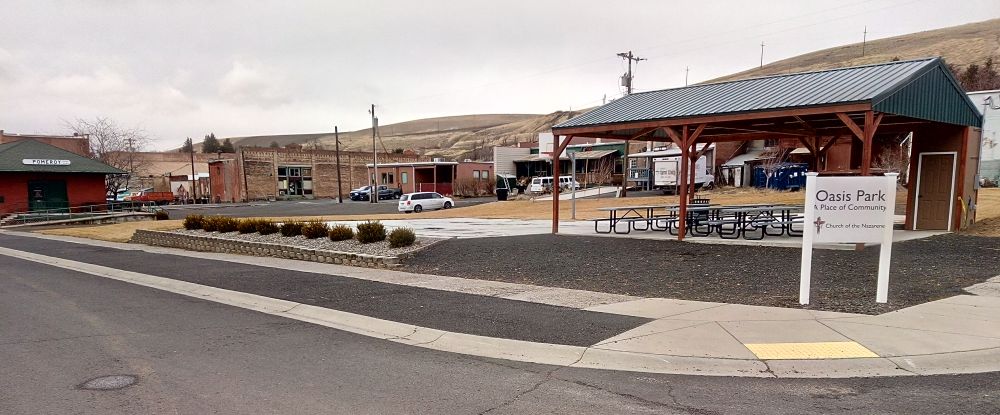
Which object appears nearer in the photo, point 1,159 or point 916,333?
point 916,333

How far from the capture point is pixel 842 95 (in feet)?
37.9

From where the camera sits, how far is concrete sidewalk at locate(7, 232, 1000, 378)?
16.6 ft

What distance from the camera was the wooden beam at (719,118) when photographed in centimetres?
1119

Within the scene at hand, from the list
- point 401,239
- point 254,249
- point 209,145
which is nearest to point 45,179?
point 254,249

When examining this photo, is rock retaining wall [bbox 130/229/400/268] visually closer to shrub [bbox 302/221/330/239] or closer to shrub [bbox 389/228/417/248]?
shrub [bbox 302/221/330/239]

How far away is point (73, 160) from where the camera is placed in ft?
123

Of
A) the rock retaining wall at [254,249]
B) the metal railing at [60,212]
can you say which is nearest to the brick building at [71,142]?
the metal railing at [60,212]

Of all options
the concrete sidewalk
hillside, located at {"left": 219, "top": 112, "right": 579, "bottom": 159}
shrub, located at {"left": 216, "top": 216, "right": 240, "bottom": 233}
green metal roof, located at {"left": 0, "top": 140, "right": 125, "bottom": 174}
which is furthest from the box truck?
hillside, located at {"left": 219, "top": 112, "right": 579, "bottom": 159}

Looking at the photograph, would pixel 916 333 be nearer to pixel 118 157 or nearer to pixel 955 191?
pixel 955 191

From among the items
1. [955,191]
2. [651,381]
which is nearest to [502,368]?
[651,381]

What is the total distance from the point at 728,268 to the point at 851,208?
320cm

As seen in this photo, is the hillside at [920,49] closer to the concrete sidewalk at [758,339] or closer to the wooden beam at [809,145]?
the wooden beam at [809,145]

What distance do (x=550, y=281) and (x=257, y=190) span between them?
62149mm

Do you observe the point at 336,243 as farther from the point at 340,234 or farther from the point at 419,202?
the point at 419,202
